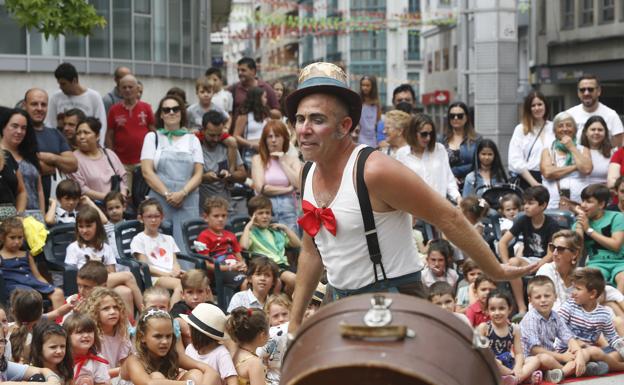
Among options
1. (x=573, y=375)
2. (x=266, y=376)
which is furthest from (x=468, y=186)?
(x=266, y=376)

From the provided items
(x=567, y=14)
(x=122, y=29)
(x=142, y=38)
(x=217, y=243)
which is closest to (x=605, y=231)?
(x=217, y=243)

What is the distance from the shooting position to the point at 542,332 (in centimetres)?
895

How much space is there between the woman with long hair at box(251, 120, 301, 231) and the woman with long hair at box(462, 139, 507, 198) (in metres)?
1.91

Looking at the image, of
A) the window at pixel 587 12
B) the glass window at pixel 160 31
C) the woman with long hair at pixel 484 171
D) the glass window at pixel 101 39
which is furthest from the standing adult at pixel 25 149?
the window at pixel 587 12

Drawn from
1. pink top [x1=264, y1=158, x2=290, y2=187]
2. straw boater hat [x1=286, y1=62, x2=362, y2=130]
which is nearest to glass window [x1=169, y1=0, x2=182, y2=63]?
pink top [x1=264, y1=158, x2=290, y2=187]

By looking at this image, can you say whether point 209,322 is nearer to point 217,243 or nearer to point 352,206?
point 217,243

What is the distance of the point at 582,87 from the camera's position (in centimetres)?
1238

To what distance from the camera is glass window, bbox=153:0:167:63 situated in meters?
21.3

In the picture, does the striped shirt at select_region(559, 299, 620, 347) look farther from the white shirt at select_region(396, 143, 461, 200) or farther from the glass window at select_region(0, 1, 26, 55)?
the glass window at select_region(0, 1, 26, 55)

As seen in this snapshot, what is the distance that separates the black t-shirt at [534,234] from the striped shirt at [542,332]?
1.56 m

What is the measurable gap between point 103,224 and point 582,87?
5.60 m

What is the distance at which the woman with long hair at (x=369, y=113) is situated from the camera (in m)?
13.1

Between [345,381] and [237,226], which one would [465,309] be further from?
[345,381]

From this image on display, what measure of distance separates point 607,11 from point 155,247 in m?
27.6
